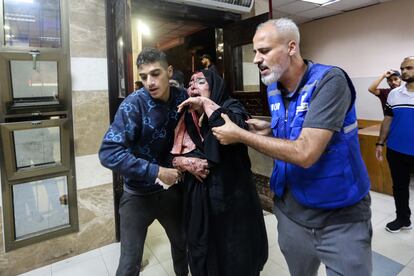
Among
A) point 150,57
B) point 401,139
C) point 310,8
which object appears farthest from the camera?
point 310,8

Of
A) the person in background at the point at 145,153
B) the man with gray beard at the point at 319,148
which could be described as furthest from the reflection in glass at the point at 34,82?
the man with gray beard at the point at 319,148

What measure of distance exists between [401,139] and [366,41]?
129 inches

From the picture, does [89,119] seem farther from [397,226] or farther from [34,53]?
[397,226]

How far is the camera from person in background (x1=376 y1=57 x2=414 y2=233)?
2.44m

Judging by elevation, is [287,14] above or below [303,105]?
above

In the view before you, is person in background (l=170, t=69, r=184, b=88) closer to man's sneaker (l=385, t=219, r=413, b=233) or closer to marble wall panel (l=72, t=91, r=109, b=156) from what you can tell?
marble wall panel (l=72, t=91, r=109, b=156)

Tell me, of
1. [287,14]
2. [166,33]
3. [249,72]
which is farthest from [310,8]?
[166,33]

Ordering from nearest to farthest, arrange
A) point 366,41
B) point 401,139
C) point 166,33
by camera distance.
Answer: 1. point 401,139
2. point 366,41
3. point 166,33

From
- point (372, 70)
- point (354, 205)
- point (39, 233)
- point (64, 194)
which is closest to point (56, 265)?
point (39, 233)

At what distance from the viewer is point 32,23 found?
1958 millimetres

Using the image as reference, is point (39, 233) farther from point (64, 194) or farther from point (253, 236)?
point (253, 236)

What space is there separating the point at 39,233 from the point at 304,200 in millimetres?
2093

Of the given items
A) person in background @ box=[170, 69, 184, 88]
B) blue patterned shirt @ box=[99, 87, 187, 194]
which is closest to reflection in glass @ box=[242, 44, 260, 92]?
person in background @ box=[170, 69, 184, 88]

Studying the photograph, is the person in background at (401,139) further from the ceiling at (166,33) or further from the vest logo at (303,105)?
the ceiling at (166,33)
